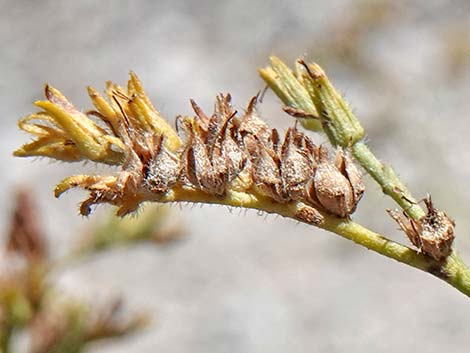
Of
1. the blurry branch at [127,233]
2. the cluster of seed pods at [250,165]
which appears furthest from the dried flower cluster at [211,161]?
the blurry branch at [127,233]

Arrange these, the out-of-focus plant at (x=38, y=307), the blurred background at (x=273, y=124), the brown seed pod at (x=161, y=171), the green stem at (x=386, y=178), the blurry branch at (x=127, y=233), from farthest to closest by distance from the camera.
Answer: the blurred background at (x=273, y=124)
the blurry branch at (x=127, y=233)
the out-of-focus plant at (x=38, y=307)
the green stem at (x=386, y=178)
the brown seed pod at (x=161, y=171)

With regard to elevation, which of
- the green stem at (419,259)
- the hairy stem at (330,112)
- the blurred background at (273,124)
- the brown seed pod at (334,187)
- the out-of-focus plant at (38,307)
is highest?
the blurred background at (273,124)

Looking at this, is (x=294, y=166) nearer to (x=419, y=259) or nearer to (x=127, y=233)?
(x=419, y=259)

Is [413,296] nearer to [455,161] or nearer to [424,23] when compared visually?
[455,161]

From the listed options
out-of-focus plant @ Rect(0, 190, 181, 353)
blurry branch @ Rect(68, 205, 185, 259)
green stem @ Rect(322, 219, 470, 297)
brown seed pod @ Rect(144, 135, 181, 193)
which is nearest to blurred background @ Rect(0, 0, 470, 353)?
blurry branch @ Rect(68, 205, 185, 259)

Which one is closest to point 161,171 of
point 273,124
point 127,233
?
point 127,233

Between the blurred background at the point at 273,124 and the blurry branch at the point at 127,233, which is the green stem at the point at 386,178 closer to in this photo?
the blurry branch at the point at 127,233

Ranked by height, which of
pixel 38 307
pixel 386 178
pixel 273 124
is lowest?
pixel 38 307
